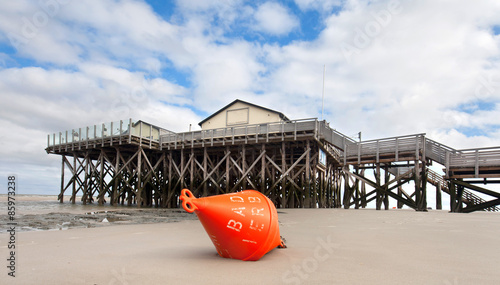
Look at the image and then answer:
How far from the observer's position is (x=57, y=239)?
672cm

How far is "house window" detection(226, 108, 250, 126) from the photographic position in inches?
1045

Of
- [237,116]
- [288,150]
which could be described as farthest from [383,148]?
[237,116]

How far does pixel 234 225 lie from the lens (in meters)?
4.42

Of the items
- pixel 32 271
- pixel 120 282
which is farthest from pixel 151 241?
pixel 120 282

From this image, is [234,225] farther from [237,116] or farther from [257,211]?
[237,116]

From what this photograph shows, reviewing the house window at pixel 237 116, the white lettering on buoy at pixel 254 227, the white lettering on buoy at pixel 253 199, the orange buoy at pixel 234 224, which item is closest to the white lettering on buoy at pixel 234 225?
the orange buoy at pixel 234 224

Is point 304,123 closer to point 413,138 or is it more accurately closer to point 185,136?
point 413,138

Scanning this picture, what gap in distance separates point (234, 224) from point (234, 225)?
1 centimetres

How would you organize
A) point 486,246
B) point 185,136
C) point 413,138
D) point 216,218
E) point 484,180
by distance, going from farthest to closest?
point 185,136 < point 413,138 < point 484,180 < point 486,246 < point 216,218

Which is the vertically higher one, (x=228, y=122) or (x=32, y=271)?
(x=228, y=122)

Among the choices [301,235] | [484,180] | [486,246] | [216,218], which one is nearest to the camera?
[216,218]

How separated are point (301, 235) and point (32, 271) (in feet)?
16.6

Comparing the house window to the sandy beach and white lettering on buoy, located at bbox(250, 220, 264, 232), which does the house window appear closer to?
the sandy beach

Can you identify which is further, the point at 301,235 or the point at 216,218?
the point at 301,235
